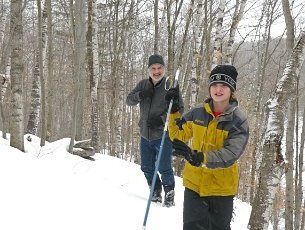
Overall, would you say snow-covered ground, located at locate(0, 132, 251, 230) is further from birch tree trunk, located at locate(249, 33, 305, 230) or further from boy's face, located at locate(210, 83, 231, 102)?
boy's face, located at locate(210, 83, 231, 102)

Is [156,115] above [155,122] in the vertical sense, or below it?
above

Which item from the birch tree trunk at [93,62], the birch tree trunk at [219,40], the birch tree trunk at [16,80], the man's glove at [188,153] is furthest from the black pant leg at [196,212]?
the birch tree trunk at [93,62]

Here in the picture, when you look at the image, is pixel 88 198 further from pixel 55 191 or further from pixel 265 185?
pixel 265 185

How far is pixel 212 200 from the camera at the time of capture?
11.2 ft

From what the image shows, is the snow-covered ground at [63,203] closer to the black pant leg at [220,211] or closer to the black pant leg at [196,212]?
the black pant leg at [196,212]

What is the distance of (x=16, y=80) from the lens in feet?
22.6

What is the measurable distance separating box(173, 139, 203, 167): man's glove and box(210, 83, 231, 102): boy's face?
511 mm

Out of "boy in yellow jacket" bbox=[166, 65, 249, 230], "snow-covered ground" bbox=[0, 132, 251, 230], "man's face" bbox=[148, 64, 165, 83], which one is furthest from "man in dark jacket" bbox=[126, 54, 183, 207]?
"boy in yellow jacket" bbox=[166, 65, 249, 230]

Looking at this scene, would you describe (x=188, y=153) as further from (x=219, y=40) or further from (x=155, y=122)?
(x=219, y=40)

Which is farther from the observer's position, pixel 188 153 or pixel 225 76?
pixel 225 76

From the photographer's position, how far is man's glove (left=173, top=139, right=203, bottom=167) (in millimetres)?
3225

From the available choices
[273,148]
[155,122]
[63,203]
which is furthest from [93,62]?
[273,148]

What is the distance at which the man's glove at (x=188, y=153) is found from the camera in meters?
3.22

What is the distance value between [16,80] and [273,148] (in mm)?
4678
